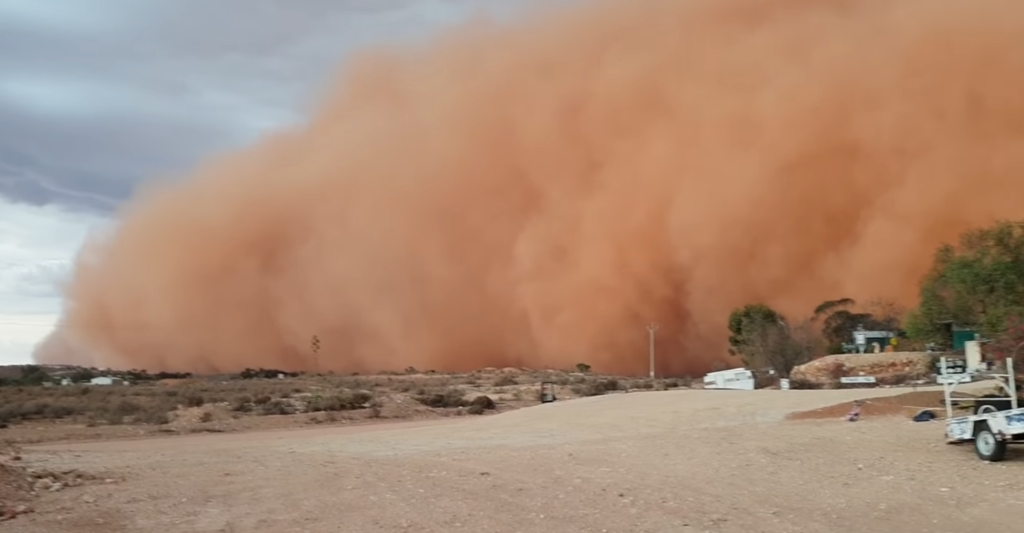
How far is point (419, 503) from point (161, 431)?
48.7 ft

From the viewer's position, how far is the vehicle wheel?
382 inches

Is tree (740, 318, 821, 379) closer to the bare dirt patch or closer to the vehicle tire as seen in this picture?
the bare dirt patch

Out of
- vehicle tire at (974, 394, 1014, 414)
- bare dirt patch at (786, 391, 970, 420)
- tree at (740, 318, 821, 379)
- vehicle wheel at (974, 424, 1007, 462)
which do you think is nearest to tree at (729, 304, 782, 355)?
tree at (740, 318, 821, 379)

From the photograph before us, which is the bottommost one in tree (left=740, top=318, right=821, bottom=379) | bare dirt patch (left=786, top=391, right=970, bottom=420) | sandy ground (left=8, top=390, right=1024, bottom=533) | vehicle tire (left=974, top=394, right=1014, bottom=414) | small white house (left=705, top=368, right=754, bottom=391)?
sandy ground (left=8, top=390, right=1024, bottom=533)

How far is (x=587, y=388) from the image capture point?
32.8 m

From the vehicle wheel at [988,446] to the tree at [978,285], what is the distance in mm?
7771

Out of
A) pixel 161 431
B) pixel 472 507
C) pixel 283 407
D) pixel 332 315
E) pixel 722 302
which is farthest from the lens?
pixel 332 315

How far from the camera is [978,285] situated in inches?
731

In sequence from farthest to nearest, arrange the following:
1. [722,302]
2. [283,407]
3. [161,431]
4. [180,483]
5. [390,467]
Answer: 1. [722,302]
2. [283,407]
3. [161,431]
4. [390,467]
5. [180,483]

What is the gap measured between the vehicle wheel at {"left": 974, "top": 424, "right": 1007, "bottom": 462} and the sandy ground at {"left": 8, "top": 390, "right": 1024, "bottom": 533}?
0.16m

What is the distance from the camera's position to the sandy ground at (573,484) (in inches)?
285

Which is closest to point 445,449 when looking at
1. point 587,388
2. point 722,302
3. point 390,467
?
point 390,467

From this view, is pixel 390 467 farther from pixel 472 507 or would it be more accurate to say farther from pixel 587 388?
pixel 587 388

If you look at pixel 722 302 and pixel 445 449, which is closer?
pixel 445 449
